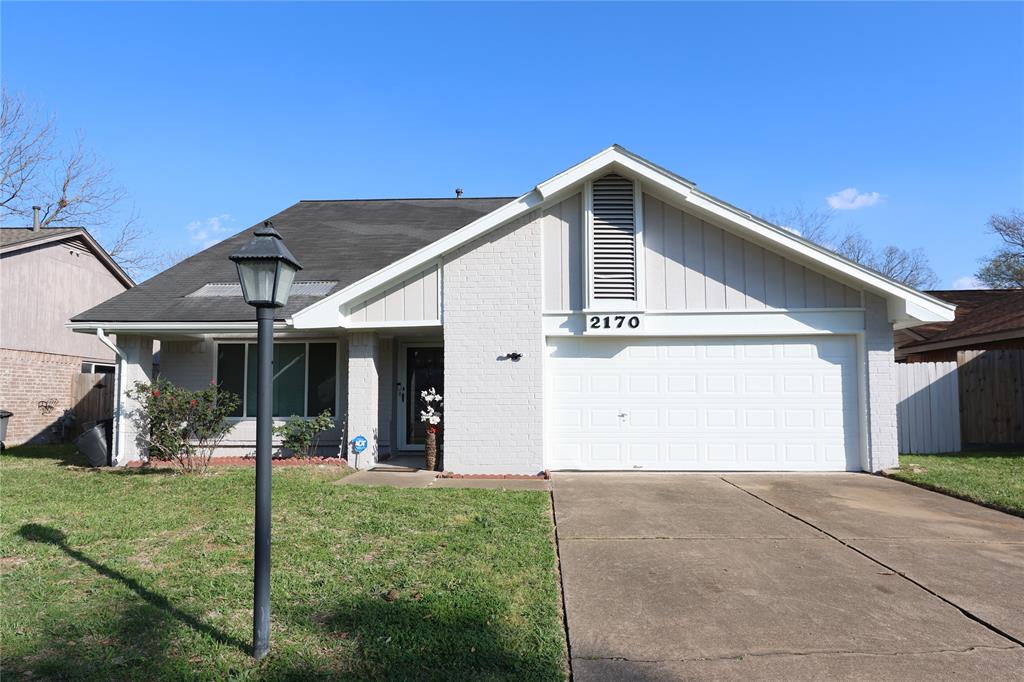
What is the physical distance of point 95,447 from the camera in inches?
430

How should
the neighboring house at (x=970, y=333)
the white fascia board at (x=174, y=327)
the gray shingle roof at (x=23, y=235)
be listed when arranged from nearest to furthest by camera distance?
the white fascia board at (x=174, y=327), the neighboring house at (x=970, y=333), the gray shingle roof at (x=23, y=235)

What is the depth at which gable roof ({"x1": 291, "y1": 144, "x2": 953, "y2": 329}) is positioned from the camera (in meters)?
9.17

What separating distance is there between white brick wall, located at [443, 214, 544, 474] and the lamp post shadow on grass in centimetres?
508

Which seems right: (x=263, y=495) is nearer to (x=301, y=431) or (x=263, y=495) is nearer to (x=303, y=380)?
(x=301, y=431)

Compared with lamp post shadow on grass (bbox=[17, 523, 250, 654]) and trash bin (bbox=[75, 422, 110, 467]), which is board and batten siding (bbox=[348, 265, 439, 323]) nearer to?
lamp post shadow on grass (bbox=[17, 523, 250, 654])

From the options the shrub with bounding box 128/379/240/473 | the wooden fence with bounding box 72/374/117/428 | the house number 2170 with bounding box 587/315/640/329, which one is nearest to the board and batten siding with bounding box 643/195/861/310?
the house number 2170 with bounding box 587/315/640/329

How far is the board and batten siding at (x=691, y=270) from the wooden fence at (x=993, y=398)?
447cm

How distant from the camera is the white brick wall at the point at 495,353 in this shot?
379 inches

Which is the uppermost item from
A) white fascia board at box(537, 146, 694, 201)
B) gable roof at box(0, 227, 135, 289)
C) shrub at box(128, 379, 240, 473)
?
gable roof at box(0, 227, 135, 289)

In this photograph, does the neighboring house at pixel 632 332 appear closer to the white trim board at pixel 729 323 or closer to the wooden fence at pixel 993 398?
the white trim board at pixel 729 323

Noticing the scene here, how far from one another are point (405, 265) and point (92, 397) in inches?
491

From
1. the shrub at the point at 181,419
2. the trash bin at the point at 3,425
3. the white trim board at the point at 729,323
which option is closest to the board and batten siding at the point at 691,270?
the white trim board at the point at 729,323

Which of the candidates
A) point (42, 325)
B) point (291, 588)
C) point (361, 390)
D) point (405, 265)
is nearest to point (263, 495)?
point (291, 588)

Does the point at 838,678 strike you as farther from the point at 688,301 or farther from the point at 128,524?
the point at 688,301
